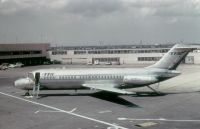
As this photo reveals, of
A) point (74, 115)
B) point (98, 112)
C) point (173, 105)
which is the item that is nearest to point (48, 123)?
point (74, 115)

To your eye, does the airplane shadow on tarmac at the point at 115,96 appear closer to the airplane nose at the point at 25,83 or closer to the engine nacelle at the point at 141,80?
the airplane nose at the point at 25,83

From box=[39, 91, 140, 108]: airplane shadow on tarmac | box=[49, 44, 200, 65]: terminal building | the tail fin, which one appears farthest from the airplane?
box=[49, 44, 200, 65]: terminal building

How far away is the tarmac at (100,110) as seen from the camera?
25.7 meters


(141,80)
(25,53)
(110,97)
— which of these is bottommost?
(110,97)

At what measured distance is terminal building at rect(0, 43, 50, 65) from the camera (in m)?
104

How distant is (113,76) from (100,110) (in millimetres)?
8893

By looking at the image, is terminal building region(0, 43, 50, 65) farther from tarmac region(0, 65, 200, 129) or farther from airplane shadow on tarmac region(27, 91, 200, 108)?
airplane shadow on tarmac region(27, 91, 200, 108)

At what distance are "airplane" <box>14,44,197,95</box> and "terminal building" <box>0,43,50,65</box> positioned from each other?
6561cm

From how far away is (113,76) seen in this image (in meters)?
39.5

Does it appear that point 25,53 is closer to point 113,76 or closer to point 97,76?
point 97,76

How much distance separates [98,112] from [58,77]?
1124cm

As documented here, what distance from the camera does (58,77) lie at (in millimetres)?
40000

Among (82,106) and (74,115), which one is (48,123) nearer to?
(74,115)

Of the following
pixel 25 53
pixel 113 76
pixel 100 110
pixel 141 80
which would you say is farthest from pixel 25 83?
pixel 25 53
